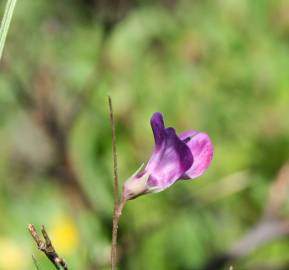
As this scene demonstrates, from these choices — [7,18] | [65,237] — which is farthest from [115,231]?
[65,237]

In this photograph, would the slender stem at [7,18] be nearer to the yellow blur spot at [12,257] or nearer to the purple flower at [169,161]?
the purple flower at [169,161]

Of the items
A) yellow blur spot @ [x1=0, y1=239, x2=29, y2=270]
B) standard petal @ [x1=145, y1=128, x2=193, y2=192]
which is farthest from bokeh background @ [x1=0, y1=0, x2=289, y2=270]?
standard petal @ [x1=145, y1=128, x2=193, y2=192]

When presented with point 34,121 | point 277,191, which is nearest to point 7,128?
point 34,121

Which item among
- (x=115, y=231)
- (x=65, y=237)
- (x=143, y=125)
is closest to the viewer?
(x=115, y=231)

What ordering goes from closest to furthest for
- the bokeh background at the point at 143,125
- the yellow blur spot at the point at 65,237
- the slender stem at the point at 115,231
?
the slender stem at the point at 115,231 → the bokeh background at the point at 143,125 → the yellow blur spot at the point at 65,237

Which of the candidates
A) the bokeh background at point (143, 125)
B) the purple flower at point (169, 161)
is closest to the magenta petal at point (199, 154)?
the purple flower at point (169, 161)

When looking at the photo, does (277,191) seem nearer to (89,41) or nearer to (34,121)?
(34,121)

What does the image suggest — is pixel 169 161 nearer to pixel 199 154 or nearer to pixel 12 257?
pixel 199 154

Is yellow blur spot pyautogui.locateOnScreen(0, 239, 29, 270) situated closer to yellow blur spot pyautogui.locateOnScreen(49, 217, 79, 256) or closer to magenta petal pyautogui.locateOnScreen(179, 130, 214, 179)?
yellow blur spot pyautogui.locateOnScreen(49, 217, 79, 256)
